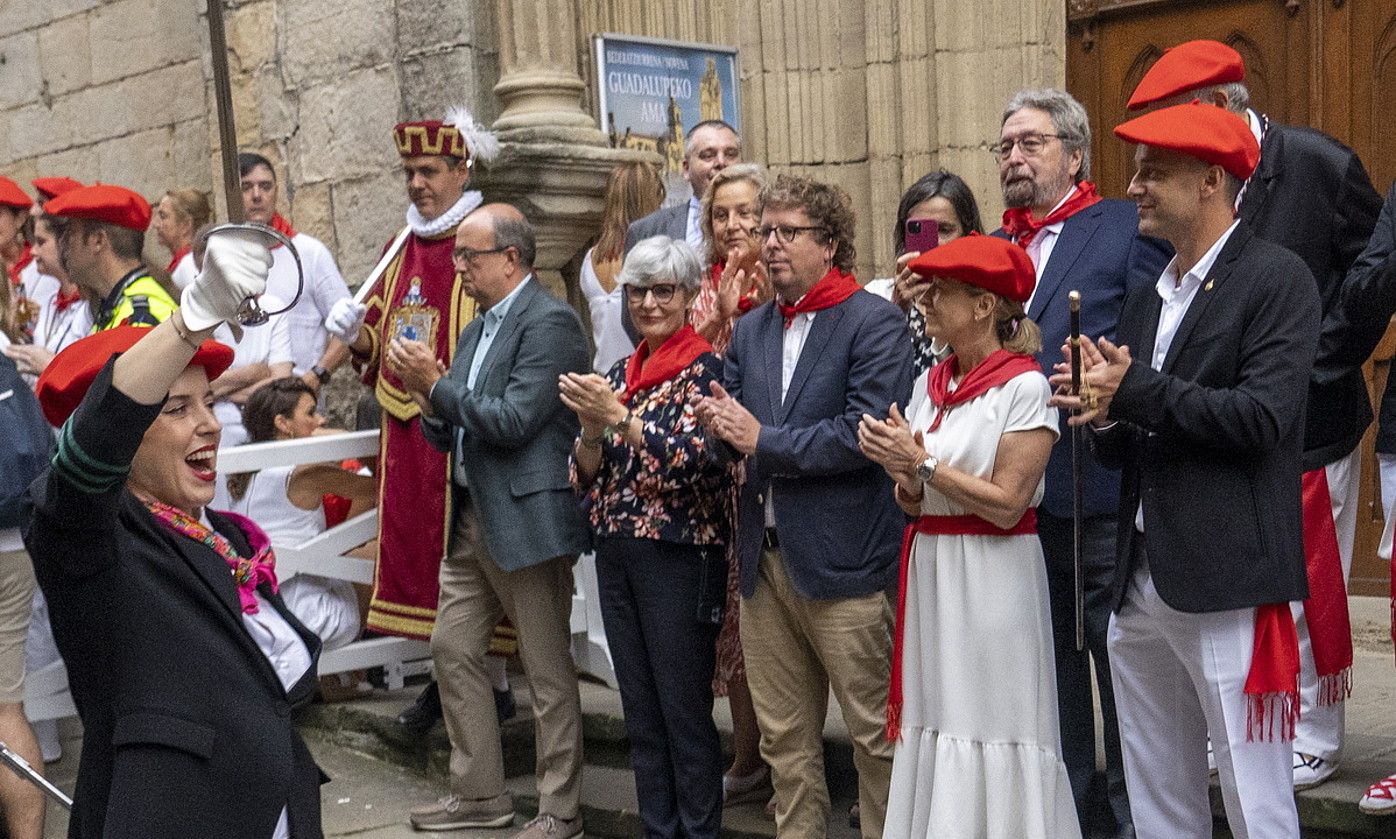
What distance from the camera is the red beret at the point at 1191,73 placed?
4.48m

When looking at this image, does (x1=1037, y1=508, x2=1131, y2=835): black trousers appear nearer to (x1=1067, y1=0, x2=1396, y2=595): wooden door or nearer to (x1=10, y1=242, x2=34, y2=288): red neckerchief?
(x1=1067, y1=0, x2=1396, y2=595): wooden door

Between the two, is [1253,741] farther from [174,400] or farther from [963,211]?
[174,400]

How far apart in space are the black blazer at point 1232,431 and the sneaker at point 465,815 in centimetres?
289

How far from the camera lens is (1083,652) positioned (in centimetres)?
480

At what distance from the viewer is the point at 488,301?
5.95 metres

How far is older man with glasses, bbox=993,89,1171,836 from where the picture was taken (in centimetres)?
465

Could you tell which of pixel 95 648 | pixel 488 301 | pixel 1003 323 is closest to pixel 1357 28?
pixel 1003 323

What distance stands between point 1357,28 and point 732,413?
3.37 m

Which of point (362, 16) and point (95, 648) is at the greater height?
point (362, 16)

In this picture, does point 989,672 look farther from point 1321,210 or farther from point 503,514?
point 503,514

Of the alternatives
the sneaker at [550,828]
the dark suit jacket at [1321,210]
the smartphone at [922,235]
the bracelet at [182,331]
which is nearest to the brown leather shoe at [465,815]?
the sneaker at [550,828]

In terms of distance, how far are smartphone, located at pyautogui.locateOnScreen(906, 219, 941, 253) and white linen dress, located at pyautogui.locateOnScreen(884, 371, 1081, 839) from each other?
2.64 feet

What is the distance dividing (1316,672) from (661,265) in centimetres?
216

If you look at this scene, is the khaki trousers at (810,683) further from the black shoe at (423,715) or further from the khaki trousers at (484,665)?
the black shoe at (423,715)
